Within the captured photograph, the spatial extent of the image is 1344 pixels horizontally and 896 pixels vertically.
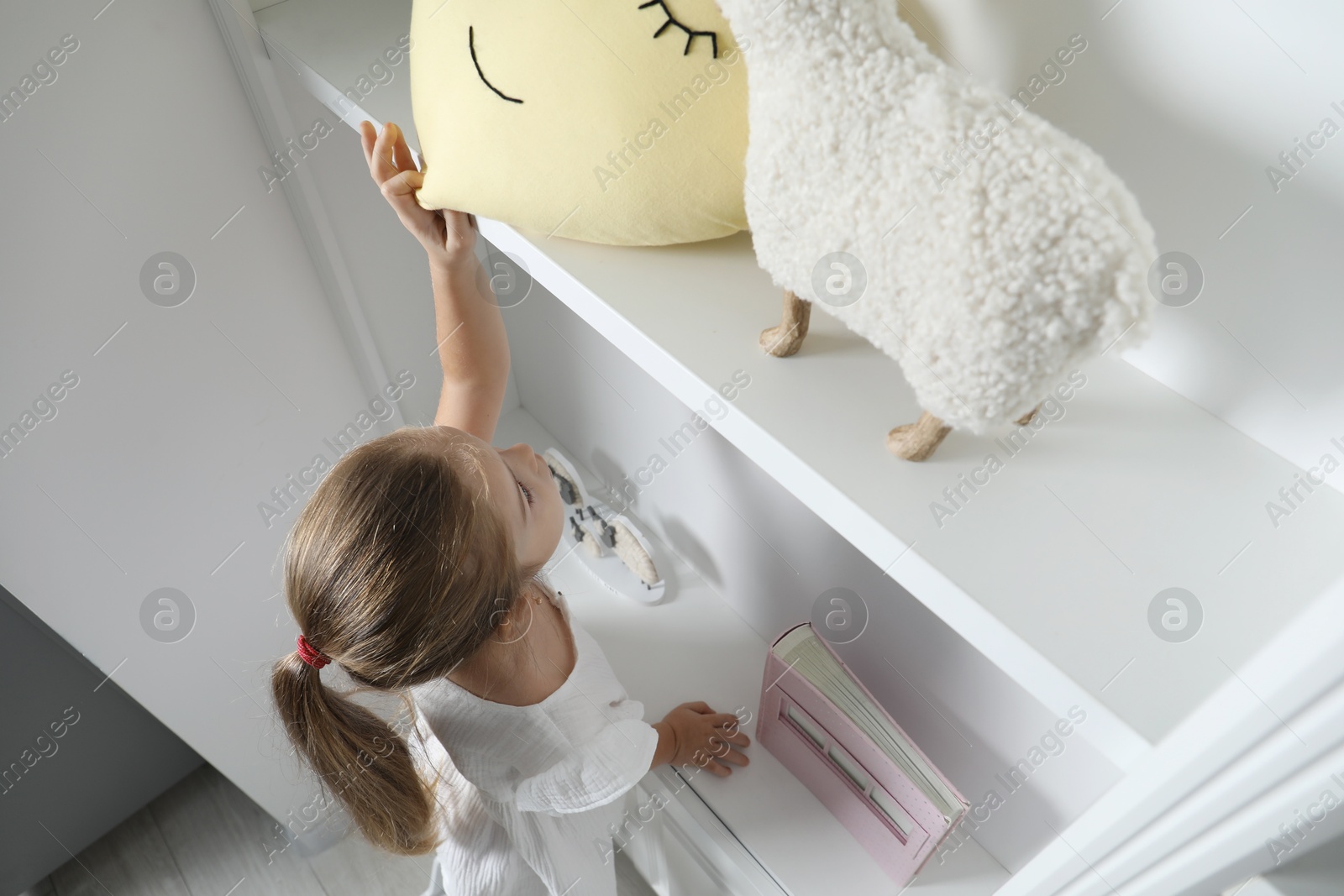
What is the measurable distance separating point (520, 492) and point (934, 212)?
46cm

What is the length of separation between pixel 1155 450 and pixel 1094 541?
70 mm

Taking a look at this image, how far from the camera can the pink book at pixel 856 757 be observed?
26.4 inches

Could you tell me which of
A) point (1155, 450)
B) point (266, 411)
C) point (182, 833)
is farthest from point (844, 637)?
point (182, 833)

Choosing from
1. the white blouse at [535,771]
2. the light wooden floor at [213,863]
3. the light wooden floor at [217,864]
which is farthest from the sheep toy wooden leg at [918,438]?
the light wooden floor at [213,863]

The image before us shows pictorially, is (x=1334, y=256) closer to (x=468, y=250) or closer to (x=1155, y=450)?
(x=1155, y=450)

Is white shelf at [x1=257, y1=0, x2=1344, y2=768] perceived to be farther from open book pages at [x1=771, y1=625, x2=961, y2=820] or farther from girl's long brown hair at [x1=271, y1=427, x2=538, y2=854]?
open book pages at [x1=771, y1=625, x2=961, y2=820]

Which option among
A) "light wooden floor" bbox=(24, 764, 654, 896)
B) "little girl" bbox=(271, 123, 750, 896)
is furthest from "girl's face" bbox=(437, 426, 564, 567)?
"light wooden floor" bbox=(24, 764, 654, 896)

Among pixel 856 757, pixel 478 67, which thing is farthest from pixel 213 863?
pixel 478 67

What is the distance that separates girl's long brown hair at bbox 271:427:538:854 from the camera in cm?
58

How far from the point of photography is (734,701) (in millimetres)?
908

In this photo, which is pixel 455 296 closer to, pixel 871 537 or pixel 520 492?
pixel 520 492

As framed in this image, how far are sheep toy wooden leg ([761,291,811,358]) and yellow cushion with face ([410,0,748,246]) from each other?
7cm

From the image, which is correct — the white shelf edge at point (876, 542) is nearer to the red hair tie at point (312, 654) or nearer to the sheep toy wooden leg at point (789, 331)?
the sheep toy wooden leg at point (789, 331)

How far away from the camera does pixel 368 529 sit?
58cm
